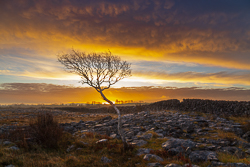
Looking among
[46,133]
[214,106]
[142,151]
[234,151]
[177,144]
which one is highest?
[214,106]

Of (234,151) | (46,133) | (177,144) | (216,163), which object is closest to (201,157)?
(216,163)

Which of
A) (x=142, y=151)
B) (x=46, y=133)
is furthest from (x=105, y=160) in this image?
(x=46, y=133)

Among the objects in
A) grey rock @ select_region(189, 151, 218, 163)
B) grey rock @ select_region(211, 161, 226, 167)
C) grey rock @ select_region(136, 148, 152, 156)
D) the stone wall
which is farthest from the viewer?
the stone wall

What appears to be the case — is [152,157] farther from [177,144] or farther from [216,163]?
[216,163]

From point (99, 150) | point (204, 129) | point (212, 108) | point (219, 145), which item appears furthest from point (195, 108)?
point (99, 150)

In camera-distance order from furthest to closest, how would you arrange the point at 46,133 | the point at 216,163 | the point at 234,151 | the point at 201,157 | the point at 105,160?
the point at 46,133
the point at 234,151
the point at 105,160
the point at 201,157
the point at 216,163

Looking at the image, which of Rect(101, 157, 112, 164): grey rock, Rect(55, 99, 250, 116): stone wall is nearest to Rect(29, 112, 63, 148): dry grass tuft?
Rect(101, 157, 112, 164): grey rock

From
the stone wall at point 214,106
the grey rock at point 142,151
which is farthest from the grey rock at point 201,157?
the stone wall at point 214,106

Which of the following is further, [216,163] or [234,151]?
[234,151]

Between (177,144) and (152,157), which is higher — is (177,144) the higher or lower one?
the higher one

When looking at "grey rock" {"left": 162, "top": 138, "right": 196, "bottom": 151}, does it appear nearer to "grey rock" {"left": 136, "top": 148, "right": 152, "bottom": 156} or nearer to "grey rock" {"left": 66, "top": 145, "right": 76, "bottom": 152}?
"grey rock" {"left": 136, "top": 148, "right": 152, "bottom": 156}

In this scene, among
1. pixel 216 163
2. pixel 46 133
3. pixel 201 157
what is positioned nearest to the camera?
pixel 216 163

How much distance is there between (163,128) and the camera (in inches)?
546

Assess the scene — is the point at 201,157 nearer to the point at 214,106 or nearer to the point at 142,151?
the point at 142,151
